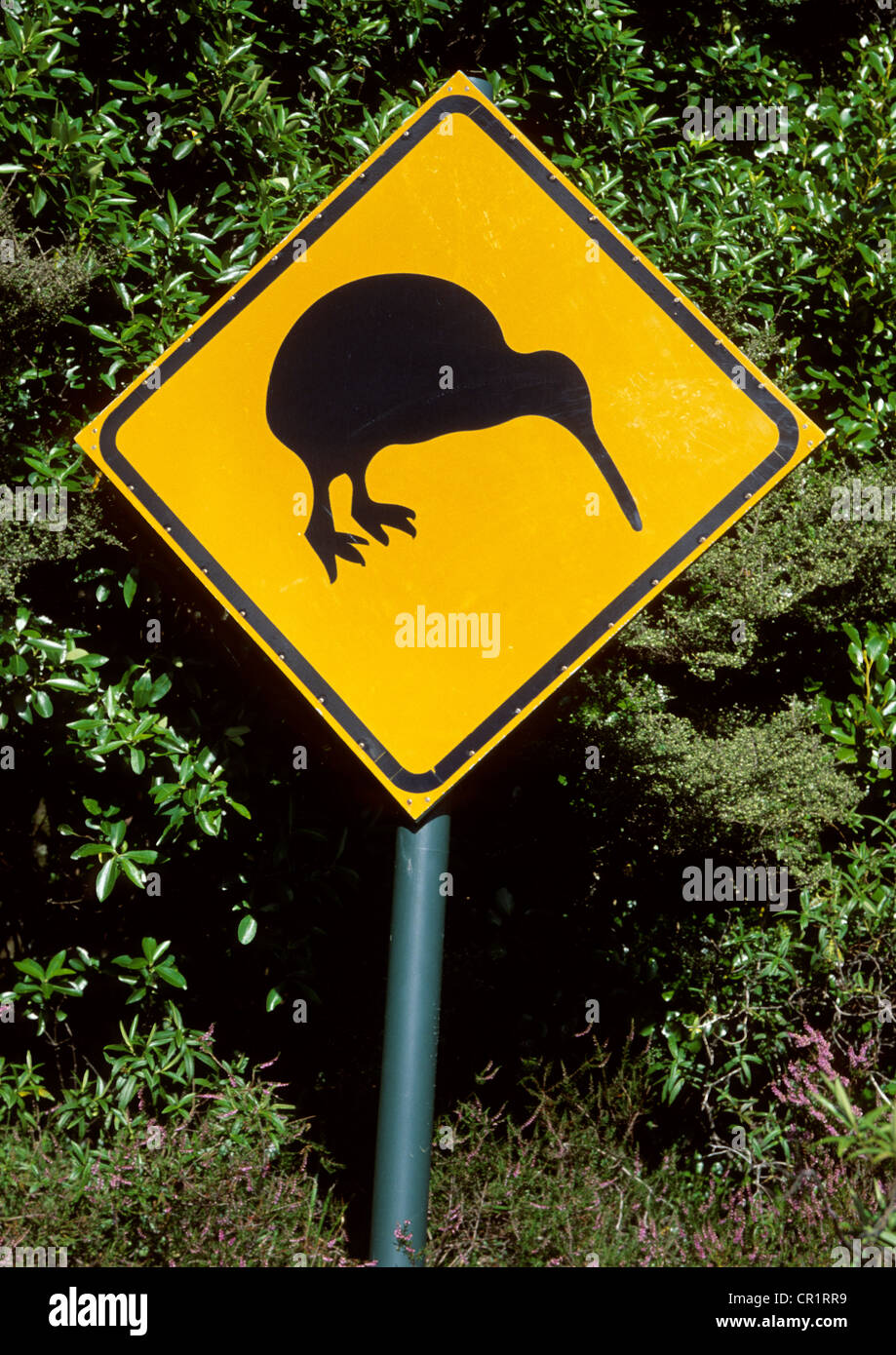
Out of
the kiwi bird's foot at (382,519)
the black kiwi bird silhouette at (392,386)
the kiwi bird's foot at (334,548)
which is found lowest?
the kiwi bird's foot at (334,548)

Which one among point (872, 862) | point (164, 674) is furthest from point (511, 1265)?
point (164, 674)

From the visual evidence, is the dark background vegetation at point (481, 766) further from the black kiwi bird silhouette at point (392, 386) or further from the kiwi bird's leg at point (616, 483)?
the kiwi bird's leg at point (616, 483)

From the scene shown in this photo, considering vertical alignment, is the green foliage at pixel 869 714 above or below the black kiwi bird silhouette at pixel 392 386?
below

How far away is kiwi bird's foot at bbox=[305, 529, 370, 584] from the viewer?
2.52 meters

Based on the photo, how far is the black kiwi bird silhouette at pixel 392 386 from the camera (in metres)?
2.53

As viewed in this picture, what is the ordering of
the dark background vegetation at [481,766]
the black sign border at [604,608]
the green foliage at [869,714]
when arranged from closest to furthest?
the black sign border at [604,608] < the dark background vegetation at [481,766] < the green foliage at [869,714]

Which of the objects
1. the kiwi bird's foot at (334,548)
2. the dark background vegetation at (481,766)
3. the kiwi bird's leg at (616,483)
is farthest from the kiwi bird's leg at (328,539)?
the dark background vegetation at (481,766)

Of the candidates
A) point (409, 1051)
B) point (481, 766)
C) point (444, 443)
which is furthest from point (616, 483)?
point (481, 766)

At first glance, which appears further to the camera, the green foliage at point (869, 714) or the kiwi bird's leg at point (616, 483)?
the green foliage at point (869, 714)

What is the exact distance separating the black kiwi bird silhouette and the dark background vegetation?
46.9 inches

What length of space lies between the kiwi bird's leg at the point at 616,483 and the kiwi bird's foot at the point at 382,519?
43 centimetres

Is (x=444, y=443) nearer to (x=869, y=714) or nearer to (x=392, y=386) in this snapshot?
(x=392, y=386)

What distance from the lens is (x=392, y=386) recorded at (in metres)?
2.60

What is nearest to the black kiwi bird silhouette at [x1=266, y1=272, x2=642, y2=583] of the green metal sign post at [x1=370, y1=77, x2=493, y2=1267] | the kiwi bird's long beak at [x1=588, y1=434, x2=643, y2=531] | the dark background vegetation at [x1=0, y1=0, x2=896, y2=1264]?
the kiwi bird's long beak at [x1=588, y1=434, x2=643, y2=531]
